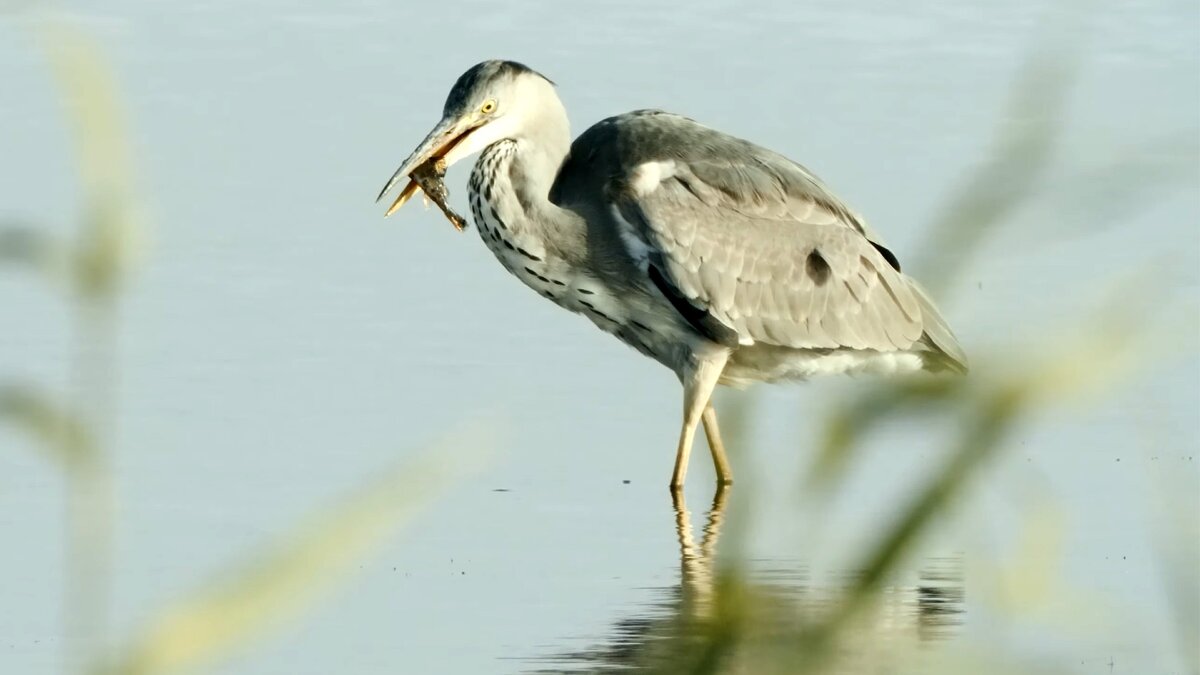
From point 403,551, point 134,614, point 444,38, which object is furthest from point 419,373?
point 444,38

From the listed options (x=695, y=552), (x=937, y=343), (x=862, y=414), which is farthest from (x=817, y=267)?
(x=862, y=414)

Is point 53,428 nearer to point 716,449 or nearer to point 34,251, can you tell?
point 34,251

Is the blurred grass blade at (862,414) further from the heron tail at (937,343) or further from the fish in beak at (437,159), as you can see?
the heron tail at (937,343)

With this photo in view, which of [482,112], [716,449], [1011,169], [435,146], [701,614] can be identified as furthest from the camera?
[716,449]

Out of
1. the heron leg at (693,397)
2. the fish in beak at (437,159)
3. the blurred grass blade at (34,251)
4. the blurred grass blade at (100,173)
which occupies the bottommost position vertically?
the heron leg at (693,397)

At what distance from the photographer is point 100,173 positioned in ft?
3.21

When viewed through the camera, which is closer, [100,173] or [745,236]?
[100,173]

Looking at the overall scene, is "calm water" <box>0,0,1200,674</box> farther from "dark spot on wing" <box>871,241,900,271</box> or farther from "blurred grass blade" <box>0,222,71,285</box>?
"dark spot on wing" <box>871,241,900,271</box>

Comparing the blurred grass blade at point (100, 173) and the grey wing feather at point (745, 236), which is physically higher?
the blurred grass blade at point (100, 173)

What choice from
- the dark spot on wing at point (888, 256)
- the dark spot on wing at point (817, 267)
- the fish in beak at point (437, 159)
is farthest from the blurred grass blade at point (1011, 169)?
the dark spot on wing at point (888, 256)

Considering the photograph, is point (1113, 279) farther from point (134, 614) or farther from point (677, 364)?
point (677, 364)

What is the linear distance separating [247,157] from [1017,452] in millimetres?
4257

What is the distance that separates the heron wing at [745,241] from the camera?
6.89 m

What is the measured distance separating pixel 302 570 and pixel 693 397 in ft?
19.4
